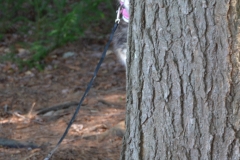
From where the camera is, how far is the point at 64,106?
16.6 feet

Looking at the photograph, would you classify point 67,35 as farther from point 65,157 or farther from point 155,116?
point 155,116

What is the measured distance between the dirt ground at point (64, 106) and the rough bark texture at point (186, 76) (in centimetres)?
131

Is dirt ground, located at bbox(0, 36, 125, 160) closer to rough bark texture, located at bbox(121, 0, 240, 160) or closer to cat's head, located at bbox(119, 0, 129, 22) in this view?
cat's head, located at bbox(119, 0, 129, 22)

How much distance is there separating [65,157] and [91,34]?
488 centimetres

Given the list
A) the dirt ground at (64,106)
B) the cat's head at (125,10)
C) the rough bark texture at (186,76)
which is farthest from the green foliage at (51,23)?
the rough bark texture at (186,76)

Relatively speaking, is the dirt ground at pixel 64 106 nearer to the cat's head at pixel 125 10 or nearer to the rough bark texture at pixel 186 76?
the cat's head at pixel 125 10

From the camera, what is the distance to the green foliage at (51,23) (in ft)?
21.6

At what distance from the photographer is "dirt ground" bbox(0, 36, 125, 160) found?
150 inches

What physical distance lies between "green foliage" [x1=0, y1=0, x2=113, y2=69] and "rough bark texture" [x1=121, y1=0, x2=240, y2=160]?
428 centimetres

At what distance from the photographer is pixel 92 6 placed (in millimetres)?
6922

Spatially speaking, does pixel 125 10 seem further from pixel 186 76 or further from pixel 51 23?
pixel 51 23

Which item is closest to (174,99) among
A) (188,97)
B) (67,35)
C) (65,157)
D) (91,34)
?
(188,97)

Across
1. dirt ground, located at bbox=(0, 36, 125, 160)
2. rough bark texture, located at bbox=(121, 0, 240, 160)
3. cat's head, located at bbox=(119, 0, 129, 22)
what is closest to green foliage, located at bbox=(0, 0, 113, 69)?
dirt ground, located at bbox=(0, 36, 125, 160)

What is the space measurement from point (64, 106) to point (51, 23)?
2.17 meters
